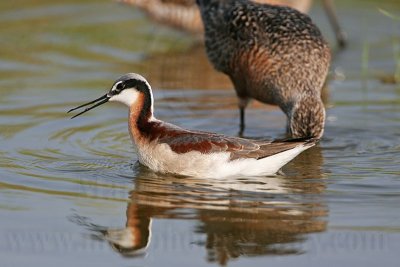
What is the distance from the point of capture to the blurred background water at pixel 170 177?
25.1ft

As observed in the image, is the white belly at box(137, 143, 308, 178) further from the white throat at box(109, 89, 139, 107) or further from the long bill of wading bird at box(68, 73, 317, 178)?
the white throat at box(109, 89, 139, 107)

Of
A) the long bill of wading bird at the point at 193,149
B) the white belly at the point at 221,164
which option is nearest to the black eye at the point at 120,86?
the long bill of wading bird at the point at 193,149

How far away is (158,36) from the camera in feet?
58.5

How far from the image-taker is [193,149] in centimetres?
962

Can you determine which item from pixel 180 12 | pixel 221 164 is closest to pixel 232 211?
pixel 221 164

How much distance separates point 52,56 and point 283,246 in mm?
8629

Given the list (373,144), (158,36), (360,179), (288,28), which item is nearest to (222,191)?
(360,179)

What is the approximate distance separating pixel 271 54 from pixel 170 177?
8.98 ft

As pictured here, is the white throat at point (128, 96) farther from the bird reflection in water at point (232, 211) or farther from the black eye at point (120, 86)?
the bird reflection in water at point (232, 211)

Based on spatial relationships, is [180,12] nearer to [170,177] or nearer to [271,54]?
[271,54]

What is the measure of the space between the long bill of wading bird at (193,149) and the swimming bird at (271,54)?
1373 millimetres

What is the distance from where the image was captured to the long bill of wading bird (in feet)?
31.3

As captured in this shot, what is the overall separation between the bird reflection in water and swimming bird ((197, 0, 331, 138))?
5.63 feet

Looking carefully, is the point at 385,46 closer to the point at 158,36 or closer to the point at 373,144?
the point at 158,36
